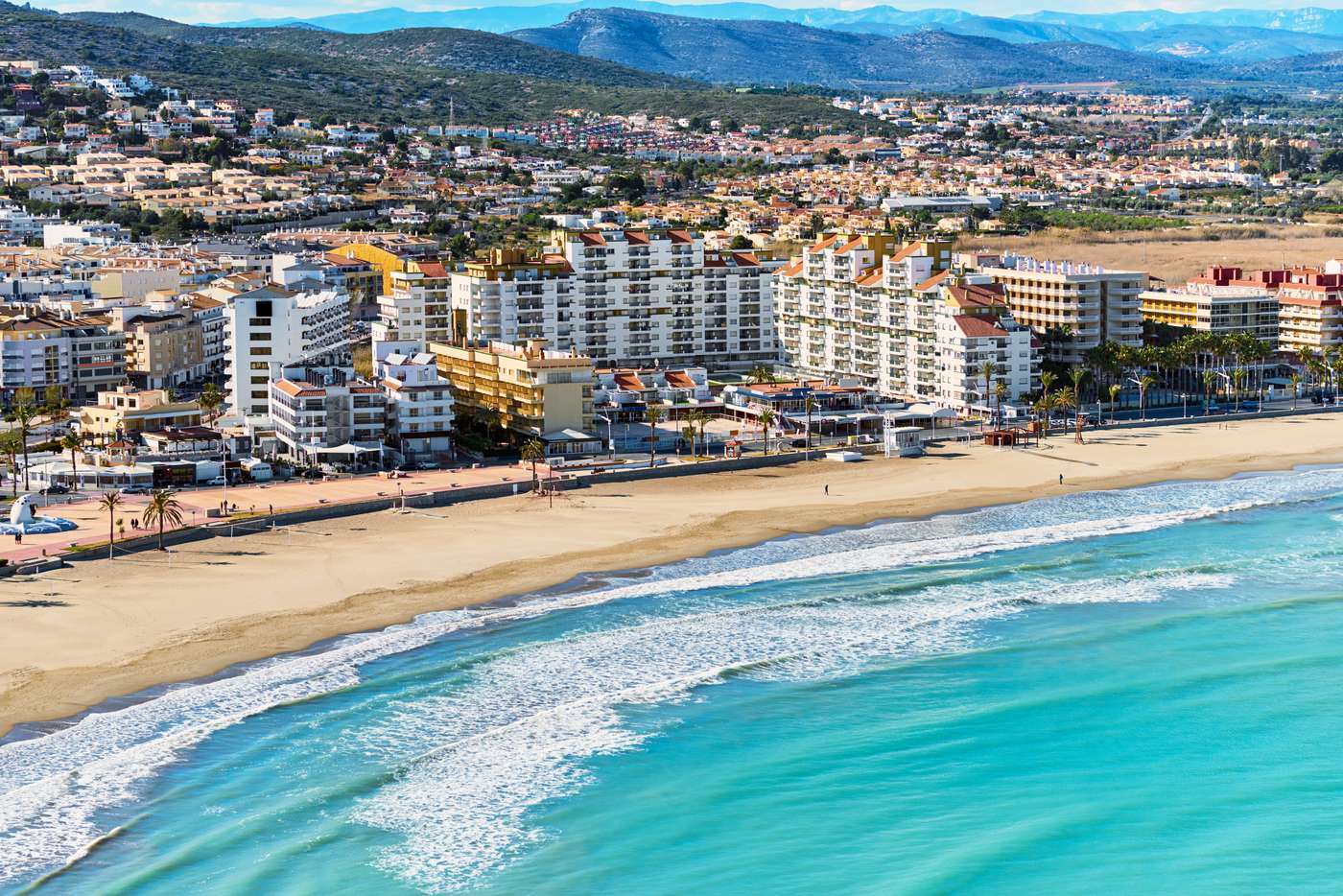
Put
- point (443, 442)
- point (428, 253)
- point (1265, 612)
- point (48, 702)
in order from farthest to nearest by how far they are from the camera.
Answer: point (428, 253) → point (443, 442) → point (1265, 612) → point (48, 702)

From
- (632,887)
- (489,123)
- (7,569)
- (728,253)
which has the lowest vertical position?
(632,887)

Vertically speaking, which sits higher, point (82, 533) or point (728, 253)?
point (728, 253)

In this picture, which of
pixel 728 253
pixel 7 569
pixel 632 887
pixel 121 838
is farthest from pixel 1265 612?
pixel 728 253

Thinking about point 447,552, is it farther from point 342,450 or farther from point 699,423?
point 699,423

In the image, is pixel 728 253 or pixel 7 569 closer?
pixel 7 569

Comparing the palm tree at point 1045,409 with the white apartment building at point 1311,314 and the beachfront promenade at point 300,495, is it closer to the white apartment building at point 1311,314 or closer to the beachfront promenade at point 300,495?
the beachfront promenade at point 300,495

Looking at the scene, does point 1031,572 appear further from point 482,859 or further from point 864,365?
point 864,365

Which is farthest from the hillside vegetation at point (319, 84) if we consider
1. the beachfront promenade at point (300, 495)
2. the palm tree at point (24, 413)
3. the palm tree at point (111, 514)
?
the palm tree at point (111, 514)
